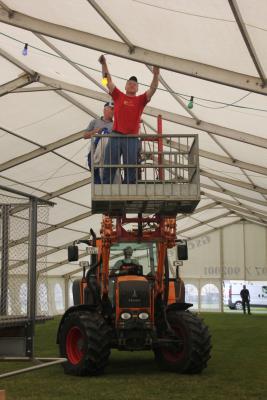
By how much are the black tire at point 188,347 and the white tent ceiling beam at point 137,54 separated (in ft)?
11.7

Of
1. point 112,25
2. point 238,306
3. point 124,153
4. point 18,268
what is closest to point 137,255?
point 124,153

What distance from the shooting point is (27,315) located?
5.20 m

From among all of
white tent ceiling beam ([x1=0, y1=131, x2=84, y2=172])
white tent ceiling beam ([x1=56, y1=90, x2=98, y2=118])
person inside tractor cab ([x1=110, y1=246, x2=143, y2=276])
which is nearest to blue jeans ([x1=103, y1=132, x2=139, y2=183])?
person inside tractor cab ([x1=110, y1=246, x2=143, y2=276])

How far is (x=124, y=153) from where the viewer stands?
23.8 feet

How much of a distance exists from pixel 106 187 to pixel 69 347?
3.04 meters

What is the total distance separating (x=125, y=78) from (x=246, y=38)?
12.4 ft

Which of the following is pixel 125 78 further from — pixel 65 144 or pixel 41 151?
pixel 41 151

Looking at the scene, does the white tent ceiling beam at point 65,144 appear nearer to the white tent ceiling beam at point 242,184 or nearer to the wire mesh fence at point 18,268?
the white tent ceiling beam at point 242,184

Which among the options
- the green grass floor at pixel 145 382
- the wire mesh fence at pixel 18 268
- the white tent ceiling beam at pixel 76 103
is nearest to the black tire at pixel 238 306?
the white tent ceiling beam at pixel 76 103

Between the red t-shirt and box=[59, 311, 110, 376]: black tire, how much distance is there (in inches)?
115

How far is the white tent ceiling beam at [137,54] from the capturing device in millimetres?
8789

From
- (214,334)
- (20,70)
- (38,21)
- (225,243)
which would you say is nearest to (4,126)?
(20,70)

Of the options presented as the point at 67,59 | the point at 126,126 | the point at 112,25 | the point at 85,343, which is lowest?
the point at 85,343

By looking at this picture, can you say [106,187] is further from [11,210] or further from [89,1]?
[89,1]
